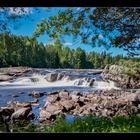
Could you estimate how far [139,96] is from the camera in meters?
4.87

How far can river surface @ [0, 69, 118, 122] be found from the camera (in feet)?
15.6

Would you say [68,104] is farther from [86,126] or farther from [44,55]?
[44,55]

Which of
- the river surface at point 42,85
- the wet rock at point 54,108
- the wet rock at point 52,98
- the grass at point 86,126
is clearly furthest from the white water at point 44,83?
the grass at point 86,126

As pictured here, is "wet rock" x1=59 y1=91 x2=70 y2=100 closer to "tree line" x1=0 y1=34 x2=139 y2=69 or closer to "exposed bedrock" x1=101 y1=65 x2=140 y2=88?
"tree line" x1=0 y1=34 x2=139 y2=69

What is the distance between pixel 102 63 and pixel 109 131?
0.81 m

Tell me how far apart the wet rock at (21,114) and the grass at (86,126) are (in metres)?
0.08

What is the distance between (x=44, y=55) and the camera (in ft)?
16.4

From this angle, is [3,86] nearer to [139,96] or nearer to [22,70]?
[22,70]

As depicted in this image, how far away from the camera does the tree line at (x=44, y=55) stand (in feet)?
16.0

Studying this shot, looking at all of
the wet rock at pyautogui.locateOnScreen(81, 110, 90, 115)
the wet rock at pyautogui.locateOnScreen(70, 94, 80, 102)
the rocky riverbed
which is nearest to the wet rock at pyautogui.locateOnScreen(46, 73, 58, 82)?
the rocky riverbed

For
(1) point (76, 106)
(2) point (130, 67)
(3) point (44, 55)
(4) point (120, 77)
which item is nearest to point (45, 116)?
(1) point (76, 106)

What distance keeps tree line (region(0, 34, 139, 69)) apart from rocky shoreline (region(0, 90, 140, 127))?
13.7 inches
